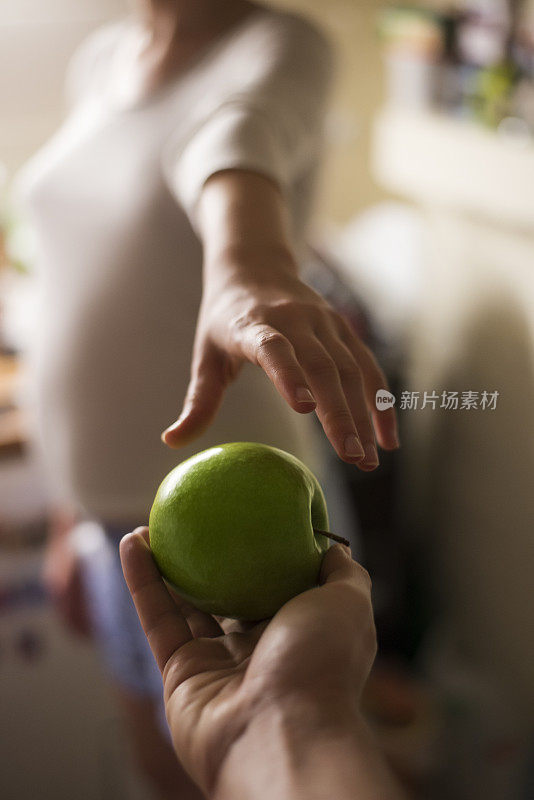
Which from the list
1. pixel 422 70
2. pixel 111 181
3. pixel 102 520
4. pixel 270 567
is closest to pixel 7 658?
pixel 102 520

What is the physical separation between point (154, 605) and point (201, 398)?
0.13m

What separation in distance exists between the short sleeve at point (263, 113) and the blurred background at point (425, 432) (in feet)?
0.38

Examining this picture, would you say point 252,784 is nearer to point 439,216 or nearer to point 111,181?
point 111,181

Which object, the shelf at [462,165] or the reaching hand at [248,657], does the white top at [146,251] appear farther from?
the shelf at [462,165]

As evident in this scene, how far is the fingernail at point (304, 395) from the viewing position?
381 mm

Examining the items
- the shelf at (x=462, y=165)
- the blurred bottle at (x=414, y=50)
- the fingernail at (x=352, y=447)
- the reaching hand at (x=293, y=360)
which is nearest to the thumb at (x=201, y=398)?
the reaching hand at (x=293, y=360)

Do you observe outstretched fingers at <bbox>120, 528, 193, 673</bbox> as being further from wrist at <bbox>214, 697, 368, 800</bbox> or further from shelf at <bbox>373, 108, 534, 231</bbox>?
shelf at <bbox>373, 108, 534, 231</bbox>

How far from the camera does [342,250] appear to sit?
155cm

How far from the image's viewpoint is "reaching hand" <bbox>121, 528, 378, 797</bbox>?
364 millimetres

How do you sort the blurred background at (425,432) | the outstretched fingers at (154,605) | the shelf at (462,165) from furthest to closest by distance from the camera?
the shelf at (462,165)
the blurred background at (425,432)
the outstretched fingers at (154,605)

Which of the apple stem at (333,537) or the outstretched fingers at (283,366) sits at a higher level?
the outstretched fingers at (283,366)

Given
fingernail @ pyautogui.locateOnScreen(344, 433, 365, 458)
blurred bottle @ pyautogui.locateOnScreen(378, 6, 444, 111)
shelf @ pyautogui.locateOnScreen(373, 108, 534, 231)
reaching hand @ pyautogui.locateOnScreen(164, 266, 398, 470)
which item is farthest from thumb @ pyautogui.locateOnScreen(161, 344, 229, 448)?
blurred bottle @ pyautogui.locateOnScreen(378, 6, 444, 111)

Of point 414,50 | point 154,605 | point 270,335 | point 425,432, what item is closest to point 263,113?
point 270,335

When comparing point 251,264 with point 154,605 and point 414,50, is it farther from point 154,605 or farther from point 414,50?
point 414,50
